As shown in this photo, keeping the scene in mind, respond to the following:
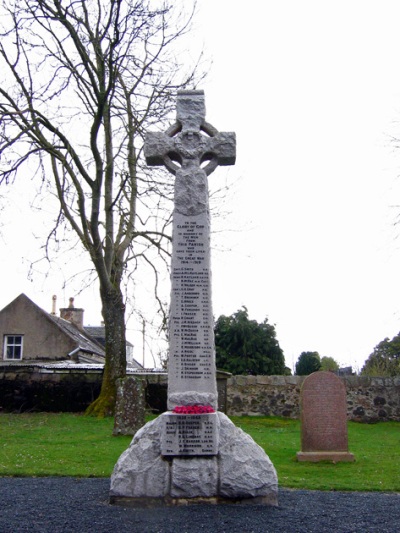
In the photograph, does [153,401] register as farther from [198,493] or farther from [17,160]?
[198,493]

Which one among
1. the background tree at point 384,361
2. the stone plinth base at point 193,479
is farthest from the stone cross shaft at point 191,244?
the background tree at point 384,361

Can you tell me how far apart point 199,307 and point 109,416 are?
9.85 meters

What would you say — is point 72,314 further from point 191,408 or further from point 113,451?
point 191,408

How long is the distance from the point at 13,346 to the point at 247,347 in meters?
13.2

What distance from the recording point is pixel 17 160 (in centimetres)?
1425

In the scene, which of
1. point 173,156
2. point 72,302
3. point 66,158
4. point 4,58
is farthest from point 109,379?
point 72,302

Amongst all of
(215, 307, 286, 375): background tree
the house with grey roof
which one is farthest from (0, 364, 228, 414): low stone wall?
the house with grey roof

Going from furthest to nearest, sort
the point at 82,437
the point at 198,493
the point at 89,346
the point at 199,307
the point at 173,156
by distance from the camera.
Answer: the point at 89,346
the point at 82,437
the point at 173,156
the point at 199,307
the point at 198,493

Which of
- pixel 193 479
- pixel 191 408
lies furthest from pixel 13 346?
pixel 193 479

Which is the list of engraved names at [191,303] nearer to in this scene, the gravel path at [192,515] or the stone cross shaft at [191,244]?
the stone cross shaft at [191,244]

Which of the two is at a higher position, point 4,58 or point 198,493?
point 4,58

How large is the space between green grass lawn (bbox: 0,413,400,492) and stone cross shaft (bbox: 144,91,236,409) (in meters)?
2.10

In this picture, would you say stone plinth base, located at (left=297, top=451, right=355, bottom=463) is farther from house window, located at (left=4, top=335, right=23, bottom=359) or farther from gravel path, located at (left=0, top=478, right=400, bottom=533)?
house window, located at (left=4, top=335, right=23, bottom=359)

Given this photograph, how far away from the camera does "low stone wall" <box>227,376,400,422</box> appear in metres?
16.9
